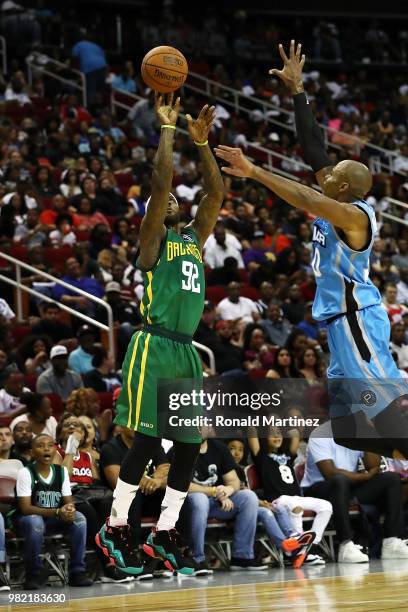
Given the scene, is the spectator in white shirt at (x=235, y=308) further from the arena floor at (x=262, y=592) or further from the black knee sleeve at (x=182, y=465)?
the black knee sleeve at (x=182, y=465)

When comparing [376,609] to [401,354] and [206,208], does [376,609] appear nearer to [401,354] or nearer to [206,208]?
[206,208]

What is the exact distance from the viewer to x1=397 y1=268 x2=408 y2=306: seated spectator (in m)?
18.1

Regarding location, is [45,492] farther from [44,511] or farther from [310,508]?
[310,508]

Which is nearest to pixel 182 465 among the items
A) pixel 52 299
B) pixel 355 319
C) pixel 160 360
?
pixel 160 360

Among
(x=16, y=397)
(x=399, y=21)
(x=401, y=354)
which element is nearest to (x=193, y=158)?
(x=401, y=354)

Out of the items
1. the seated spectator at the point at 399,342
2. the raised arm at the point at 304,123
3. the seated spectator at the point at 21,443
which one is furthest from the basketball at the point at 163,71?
the seated spectator at the point at 399,342

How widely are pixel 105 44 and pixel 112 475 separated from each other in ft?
62.1

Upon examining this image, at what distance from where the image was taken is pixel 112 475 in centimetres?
1110

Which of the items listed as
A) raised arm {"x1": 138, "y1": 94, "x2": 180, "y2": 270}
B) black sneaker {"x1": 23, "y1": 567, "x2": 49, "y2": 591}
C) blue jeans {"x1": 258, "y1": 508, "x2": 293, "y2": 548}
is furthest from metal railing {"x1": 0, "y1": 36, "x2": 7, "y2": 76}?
raised arm {"x1": 138, "y1": 94, "x2": 180, "y2": 270}

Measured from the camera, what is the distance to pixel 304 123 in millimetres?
7965

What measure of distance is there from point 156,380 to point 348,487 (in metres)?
5.34

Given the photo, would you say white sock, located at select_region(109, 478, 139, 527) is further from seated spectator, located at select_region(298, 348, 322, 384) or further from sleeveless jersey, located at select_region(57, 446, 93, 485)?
seated spectator, located at select_region(298, 348, 322, 384)

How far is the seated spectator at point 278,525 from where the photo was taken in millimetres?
11484

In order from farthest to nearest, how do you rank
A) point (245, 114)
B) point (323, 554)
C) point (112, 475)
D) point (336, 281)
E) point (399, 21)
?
point (399, 21), point (245, 114), point (323, 554), point (112, 475), point (336, 281)
